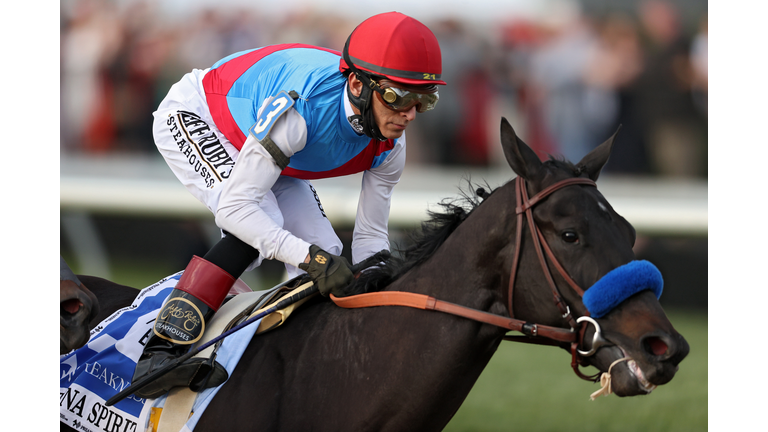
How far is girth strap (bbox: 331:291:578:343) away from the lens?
2.27 m

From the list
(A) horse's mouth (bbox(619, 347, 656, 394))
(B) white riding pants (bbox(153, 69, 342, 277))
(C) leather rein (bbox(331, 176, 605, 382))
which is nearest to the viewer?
(A) horse's mouth (bbox(619, 347, 656, 394))

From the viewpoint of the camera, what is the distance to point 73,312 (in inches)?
104

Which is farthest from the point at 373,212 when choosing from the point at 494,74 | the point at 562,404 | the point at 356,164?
the point at 494,74

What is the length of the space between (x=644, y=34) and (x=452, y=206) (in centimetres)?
654

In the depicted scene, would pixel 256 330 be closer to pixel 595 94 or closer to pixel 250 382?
pixel 250 382

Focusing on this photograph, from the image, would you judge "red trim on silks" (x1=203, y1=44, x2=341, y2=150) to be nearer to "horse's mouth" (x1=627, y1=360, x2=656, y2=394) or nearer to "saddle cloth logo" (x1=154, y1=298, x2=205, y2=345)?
"saddle cloth logo" (x1=154, y1=298, x2=205, y2=345)

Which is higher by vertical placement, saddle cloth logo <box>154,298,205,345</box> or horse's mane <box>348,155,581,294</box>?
horse's mane <box>348,155,581,294</box>

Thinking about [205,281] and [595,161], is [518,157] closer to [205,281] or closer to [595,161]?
[595,161]

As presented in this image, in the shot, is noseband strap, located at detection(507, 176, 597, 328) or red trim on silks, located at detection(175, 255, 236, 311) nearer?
noseband strap, located at detection(507, 176, 597, 328)

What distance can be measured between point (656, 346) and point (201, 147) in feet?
6.30

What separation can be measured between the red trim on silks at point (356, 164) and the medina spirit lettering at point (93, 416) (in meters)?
1.13

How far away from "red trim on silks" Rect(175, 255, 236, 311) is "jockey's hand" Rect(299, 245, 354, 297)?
13.3 inches

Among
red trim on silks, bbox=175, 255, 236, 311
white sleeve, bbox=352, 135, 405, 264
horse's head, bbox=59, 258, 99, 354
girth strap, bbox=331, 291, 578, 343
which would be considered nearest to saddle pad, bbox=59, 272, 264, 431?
red trim on silks, bbox=175, 255, 236, 311

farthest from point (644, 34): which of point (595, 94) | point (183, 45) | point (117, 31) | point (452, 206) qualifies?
point (452, 206)
